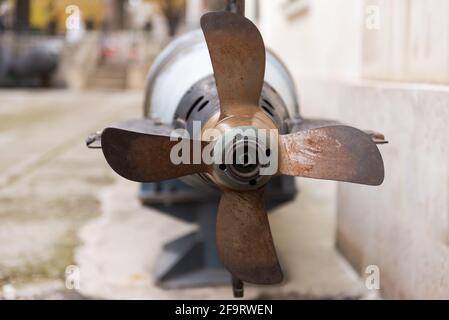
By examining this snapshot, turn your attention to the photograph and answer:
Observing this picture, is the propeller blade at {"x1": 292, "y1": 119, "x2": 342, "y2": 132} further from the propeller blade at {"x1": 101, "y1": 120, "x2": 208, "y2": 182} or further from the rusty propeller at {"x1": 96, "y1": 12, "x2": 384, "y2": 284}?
the propeller blade at {"x1": 101, "y1": 120, "x2": 208, "y2": 182}

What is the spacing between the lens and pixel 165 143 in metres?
3.36

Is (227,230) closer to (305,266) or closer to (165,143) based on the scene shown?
→ (165,143)

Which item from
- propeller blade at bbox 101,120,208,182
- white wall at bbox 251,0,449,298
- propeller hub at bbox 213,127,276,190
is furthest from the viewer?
white wall at bbox 251,0,449,298

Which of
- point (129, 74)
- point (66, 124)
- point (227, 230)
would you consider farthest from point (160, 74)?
point (129, 74)

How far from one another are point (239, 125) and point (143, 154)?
546mm

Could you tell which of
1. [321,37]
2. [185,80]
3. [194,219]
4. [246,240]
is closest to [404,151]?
[246,240]

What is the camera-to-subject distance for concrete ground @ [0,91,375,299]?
4.77m

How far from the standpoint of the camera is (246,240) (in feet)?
11.3

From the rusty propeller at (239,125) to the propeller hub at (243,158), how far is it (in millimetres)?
99

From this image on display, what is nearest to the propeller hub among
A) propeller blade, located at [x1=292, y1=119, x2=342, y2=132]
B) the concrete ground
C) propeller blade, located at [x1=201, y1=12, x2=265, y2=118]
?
propeller blade, located at [x1=201, y1=12, x2=265, y2=118]

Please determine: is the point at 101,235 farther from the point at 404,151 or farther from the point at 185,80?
the point at 404,151

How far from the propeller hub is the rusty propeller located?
0.10 meters

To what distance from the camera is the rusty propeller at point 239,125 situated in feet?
10.8
